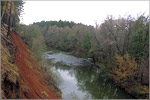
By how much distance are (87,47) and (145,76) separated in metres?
21.4

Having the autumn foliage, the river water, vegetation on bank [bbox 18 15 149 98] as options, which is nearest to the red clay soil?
the river water

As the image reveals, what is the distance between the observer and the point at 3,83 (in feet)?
22.2

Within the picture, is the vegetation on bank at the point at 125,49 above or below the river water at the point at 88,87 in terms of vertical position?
above

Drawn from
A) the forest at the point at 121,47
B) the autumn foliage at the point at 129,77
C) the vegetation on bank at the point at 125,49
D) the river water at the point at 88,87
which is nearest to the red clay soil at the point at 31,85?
the river water at the point at 88,87

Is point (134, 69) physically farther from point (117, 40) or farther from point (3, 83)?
point (3, 83)

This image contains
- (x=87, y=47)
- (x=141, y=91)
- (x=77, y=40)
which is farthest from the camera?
(x=77, y=40)

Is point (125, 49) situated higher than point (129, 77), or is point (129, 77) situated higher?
point (125, 49)

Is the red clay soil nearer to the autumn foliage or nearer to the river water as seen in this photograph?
the river water

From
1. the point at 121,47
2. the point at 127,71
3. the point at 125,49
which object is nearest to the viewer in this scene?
the point at 127,71

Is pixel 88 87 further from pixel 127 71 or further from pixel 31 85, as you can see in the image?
pixel 31 85

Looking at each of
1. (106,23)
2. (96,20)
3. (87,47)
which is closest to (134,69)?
(106,23)

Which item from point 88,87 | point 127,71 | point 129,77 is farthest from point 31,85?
point 129,77

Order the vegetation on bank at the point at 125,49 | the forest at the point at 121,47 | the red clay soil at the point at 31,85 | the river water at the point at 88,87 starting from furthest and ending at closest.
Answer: the vegetation on bank at the point at 125,49
the forest at the point at 121,47
the river water at the point at 88,87
the red clay soil at the point at 31,85

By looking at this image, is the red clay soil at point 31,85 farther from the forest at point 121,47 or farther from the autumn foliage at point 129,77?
the autumn foliage at point 129,77
